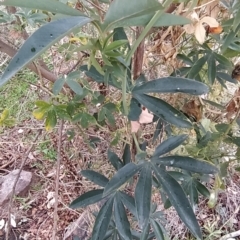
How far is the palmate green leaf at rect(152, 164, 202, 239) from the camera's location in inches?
21.3

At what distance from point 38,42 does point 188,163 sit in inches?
15.0

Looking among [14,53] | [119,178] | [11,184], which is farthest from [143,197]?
[11,184]

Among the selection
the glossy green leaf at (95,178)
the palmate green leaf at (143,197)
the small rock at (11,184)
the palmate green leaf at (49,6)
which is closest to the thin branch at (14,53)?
the glossy green leaf at (95,178)

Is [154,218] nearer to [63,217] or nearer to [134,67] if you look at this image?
[134,67]

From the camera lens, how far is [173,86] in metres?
0.53

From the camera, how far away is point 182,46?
0.71 meters

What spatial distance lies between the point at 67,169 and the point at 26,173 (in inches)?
6.9

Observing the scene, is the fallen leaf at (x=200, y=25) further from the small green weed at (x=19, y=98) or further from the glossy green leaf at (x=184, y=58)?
the small green weed at (x=19, y=98)

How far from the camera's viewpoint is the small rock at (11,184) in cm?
138

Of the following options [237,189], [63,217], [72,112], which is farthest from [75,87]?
[237,189]

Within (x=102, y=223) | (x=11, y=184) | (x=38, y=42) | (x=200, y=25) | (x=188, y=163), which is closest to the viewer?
(x=38, y=42)

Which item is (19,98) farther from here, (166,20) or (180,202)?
(166,20)

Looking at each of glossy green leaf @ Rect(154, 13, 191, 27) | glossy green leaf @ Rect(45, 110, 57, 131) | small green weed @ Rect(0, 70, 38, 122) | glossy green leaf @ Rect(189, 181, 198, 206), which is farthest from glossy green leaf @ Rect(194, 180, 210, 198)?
small green weed @ Rect(0, 70, 38, 122)

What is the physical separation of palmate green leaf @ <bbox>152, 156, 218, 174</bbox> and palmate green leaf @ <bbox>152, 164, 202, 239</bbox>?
24mm
